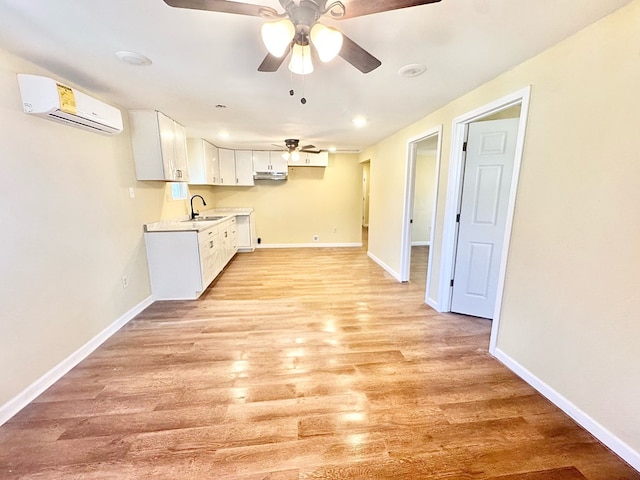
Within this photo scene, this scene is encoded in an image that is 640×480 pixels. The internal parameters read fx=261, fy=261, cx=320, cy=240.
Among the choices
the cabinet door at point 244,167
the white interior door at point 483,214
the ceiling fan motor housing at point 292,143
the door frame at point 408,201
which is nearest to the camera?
the white interior door at point 483,214

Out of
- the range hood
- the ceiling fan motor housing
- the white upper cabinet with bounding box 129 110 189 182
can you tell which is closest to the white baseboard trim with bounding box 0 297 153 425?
the white upper cabinet with bounding box 129 110 189 182

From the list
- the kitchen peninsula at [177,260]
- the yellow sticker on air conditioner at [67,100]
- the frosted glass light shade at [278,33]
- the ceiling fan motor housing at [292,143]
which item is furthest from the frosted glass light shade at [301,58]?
the ceiling fan motor housing at [292,143]

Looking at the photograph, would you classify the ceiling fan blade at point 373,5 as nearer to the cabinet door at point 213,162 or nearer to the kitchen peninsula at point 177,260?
the kitchen peninsula at point 177,260

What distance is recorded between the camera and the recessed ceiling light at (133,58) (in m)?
1.75

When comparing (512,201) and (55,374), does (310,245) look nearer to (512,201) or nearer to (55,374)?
(512,201)

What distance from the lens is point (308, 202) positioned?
252 inches

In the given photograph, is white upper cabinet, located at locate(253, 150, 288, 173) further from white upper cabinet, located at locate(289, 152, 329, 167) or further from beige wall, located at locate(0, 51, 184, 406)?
beige wall, located at locate(0, 51, 184, 406)

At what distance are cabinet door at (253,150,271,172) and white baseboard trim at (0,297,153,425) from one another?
3.93 meters

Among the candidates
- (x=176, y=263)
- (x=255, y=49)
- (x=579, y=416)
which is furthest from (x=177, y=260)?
(x=579, y=416)

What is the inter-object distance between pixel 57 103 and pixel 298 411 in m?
2.70

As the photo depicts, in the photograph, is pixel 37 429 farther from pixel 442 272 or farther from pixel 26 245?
pixel 442 272

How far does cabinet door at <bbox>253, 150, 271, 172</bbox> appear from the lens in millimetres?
5824

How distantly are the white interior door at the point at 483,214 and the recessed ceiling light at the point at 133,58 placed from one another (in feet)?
9.46

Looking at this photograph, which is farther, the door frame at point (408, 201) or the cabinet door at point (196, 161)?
the cabinet door at point (196, 161)
